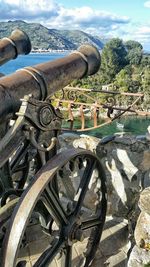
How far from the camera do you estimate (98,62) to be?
12.3ft

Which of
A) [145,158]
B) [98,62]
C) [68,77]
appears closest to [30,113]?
[68,77]

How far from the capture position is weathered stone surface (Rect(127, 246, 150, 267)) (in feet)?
8.76

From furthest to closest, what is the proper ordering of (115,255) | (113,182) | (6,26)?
(6,26)
(113,182)
(115,255)

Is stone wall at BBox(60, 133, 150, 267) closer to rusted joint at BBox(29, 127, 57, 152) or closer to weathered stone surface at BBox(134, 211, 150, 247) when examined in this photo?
weathered stone surface at BBox(134, 211, 150, 247)

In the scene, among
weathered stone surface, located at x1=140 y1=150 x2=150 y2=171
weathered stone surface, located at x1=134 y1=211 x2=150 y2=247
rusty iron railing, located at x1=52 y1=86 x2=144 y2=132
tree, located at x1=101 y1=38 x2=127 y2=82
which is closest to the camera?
weathered stone surface, located at x1=134 y1=211 x2=150 y2=247

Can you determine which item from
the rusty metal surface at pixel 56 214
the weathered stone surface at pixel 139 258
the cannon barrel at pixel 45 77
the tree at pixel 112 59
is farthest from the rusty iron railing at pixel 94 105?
the tree at pixel 112 59

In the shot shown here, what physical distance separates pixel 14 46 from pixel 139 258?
2.46 m

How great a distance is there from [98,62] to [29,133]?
1407 mm

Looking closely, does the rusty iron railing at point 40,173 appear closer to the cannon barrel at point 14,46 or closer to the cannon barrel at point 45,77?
the cannon barrel at point 45,77

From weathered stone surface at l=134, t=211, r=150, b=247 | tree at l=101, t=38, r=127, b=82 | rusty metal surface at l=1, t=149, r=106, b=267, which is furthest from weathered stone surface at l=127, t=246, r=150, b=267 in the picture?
tree at l=101, t=38, r=127, b=82

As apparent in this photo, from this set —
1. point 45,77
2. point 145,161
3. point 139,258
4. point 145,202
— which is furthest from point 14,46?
point 139,258

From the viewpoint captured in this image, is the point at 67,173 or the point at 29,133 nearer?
the point at 29,133

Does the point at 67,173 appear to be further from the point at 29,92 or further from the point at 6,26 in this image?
the point at 6,26

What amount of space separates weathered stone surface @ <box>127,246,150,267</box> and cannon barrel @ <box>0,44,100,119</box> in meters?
1.25
